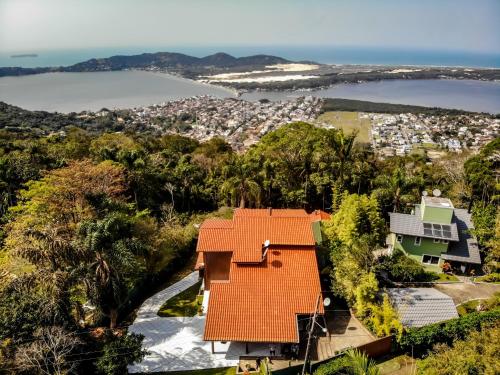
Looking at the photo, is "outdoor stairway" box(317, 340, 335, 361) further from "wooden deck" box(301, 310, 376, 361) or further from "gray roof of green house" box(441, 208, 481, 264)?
"gray roof of green house" box(441, 208, 481, 264)

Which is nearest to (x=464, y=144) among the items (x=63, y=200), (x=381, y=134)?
(x=381, y=134)

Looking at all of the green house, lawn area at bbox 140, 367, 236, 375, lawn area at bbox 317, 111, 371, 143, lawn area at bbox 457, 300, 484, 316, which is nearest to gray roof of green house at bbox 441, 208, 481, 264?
the green house

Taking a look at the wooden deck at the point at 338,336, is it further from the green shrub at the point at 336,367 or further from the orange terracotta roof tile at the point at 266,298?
the orange terracotta roof tile at the point at 266,298

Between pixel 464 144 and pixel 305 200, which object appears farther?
pixel 464 144

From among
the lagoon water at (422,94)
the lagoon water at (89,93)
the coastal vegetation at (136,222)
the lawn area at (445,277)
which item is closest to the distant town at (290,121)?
the lagoon water at (89,93)

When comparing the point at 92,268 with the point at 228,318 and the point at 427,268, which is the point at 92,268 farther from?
the point at 427,268
